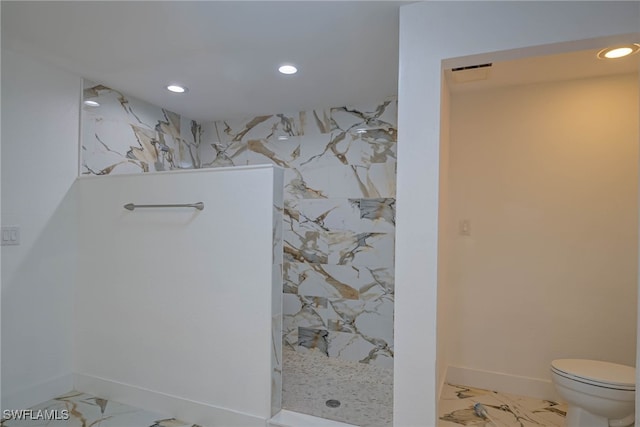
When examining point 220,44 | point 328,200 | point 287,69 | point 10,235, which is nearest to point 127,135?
point 10,235

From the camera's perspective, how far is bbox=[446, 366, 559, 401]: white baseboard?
2.49 metres

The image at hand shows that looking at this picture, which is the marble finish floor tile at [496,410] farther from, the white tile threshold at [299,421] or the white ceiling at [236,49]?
the white ceiling at [236,49]

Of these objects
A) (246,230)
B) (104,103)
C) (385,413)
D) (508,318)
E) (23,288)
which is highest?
(104,103)

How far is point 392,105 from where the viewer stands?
2.97m

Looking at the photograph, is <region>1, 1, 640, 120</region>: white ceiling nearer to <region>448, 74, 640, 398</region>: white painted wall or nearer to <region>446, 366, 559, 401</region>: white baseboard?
<region>448, 74, 640, 398</region>: white painted wall

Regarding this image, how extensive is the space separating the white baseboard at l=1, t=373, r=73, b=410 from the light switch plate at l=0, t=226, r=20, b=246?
0.84 meters

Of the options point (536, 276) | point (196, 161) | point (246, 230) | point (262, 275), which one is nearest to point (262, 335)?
point (262, 275)

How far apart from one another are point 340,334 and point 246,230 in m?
1.55

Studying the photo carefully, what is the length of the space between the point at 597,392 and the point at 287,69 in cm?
245

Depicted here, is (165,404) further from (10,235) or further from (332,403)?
(10,235)

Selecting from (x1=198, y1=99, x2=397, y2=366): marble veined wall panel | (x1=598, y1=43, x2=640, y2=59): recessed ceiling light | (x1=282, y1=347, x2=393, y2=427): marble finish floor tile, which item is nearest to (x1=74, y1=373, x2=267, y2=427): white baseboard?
(x1=282, y1=347, x2=393, y2=427): marble finish floor tile

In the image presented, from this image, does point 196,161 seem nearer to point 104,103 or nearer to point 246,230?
point 104,103

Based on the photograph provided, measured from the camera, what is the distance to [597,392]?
186cm

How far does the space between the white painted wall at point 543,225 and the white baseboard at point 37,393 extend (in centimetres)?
263
